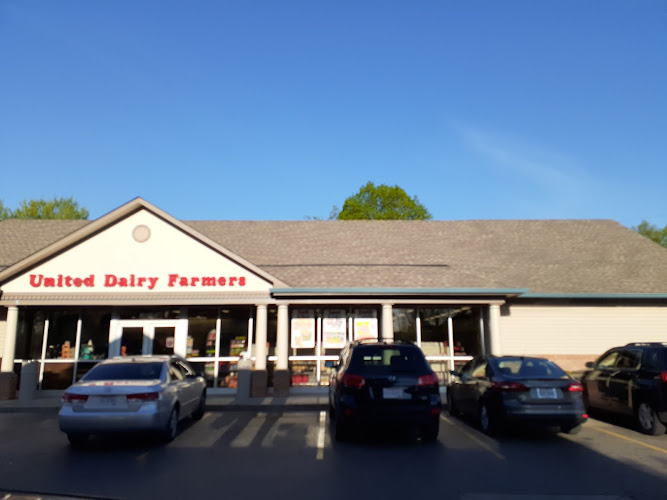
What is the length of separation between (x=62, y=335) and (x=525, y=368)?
47.9ft

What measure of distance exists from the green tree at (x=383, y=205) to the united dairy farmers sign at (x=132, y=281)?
32398 mm

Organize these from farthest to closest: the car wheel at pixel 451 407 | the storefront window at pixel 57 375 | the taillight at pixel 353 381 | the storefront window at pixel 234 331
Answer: the storefront window at pixel 234 331
the storefront window at pixel 57 375
the car wheel at pixel 451 407
the taillight at pixel 353 381

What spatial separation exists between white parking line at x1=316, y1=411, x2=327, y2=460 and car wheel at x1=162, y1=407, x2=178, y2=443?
2.62 m

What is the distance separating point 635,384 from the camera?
984 centimetres

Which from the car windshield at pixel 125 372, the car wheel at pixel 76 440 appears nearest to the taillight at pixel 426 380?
the car windshield at pixel 125 372

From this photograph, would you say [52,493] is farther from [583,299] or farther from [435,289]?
[583,299]

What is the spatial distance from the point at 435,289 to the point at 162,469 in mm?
10141

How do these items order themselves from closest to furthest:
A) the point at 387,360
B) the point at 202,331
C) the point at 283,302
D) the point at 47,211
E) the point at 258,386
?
the point at 387,360, the point at 258,386, the point at 283,302, the point at 202,331, the point at 47,211

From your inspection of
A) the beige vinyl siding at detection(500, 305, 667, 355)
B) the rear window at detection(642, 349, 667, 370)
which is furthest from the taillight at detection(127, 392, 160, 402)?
the beige vinyl siding at detection(500, 305, 667, 355)

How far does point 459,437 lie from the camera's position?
9445 millimetres

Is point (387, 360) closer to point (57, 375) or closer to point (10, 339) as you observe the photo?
point (10, 339)

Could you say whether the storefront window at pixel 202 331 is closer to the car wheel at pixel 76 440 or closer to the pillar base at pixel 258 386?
the pillar base at pixel 258 386

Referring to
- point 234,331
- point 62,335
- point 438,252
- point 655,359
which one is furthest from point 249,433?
point 438,252

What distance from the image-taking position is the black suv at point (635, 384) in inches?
368
